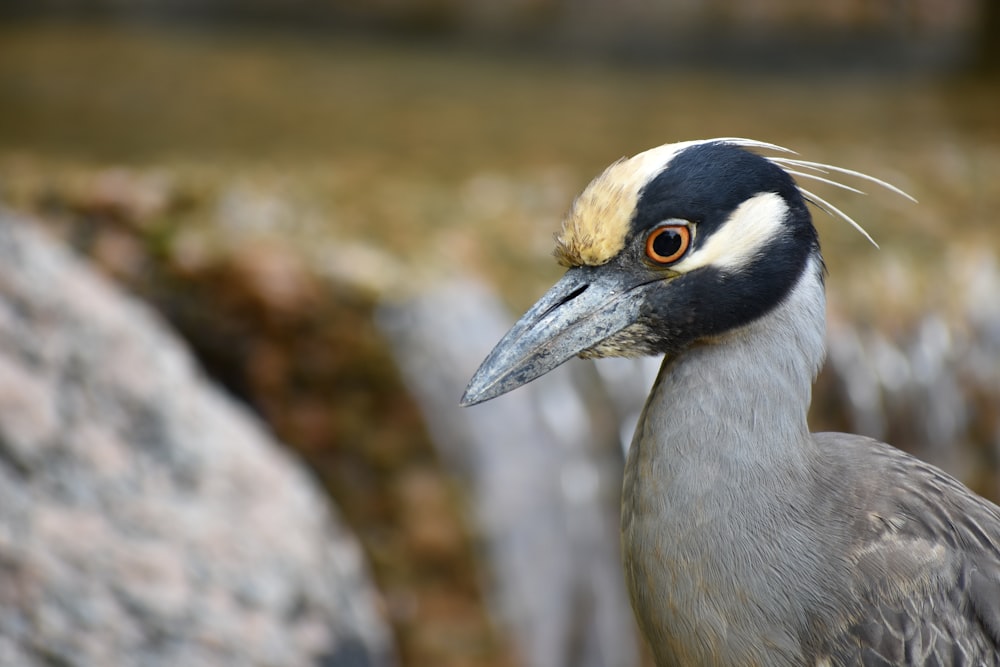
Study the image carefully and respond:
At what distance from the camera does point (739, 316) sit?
9.14 feet

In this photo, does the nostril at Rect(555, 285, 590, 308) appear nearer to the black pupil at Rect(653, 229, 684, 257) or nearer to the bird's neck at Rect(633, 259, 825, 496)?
the black pupil at Rect(653, 229, 684, 257)

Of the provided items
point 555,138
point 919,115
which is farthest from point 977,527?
point 919,115

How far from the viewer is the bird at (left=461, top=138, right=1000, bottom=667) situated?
2.71 meters

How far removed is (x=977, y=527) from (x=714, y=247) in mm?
997

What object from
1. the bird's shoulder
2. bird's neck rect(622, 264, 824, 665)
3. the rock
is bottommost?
the bird's shoulder

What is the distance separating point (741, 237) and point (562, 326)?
18.4 inches

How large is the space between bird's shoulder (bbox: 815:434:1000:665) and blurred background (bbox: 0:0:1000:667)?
8.24ft

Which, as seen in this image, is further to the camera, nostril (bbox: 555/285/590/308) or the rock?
the rock

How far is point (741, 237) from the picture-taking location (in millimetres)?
2727

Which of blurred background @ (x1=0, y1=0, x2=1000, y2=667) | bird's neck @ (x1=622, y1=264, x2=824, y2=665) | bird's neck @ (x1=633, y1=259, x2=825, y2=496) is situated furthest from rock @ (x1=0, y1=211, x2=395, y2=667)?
bird's neck @ (x1=633, y1=259, x2=825, y2=496)

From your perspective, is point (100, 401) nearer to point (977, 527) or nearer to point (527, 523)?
point (527, 523)

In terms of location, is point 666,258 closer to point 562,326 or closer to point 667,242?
point 667,242

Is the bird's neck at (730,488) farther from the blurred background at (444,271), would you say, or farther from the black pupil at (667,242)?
the blurred background at (444,271)

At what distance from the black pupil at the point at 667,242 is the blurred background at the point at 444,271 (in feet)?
8.36
